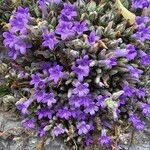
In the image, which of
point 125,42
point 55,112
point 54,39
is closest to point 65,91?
point 55,112

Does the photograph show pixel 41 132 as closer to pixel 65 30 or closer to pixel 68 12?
pixel 65 30

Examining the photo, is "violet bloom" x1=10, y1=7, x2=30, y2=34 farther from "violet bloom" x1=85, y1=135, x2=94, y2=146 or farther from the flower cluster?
"violet bloom" x1=85, y1=135, x2=94, y2=146

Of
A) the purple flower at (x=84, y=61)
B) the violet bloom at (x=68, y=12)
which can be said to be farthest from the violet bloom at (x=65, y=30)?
the purple flower at (x=84, y=61)

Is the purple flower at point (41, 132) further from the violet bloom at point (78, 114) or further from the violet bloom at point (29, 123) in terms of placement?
the violet bloom at point (78, 114)

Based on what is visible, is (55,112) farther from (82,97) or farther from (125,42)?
(125,42)

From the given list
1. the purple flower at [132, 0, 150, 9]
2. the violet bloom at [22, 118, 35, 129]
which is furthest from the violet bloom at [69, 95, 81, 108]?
the purple flower at [132, 0, 150, 9]

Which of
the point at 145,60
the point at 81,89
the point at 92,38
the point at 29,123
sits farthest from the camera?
the point at 145,60

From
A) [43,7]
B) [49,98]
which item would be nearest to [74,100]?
[49,98]
